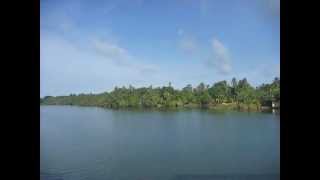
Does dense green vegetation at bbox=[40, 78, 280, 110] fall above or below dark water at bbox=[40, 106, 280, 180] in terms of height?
above

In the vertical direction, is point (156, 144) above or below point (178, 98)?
below

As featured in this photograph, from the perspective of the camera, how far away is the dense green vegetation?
2418mm

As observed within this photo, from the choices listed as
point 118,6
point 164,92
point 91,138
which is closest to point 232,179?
point 164,92

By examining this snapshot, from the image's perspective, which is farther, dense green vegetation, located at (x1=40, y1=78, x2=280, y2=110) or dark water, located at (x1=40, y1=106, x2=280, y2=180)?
dark water, located at (x1=40, y1=106, x2=280, y2=180)

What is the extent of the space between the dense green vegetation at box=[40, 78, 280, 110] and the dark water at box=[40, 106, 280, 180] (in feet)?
0.28

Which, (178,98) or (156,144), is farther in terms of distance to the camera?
(156,144)

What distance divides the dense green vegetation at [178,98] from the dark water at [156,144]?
0.28 ft

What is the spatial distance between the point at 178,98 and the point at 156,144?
1598 millimetres

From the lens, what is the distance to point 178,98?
9.53 feet

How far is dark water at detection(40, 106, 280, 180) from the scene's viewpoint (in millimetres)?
3086

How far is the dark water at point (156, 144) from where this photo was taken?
3086 mm
